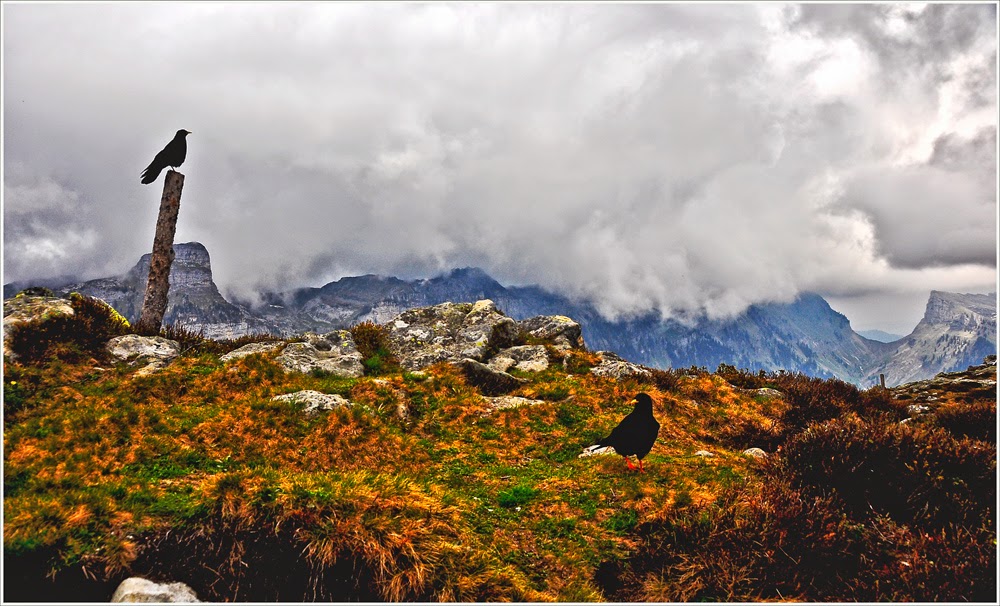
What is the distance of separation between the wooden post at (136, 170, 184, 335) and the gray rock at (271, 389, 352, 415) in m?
8.96

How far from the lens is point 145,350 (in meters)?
14.7

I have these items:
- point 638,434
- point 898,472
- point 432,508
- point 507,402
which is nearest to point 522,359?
point 507,402

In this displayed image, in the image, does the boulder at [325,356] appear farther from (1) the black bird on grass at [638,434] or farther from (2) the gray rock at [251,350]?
(1) the black bird on grass at [638,434]

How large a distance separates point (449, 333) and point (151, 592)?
16.8 metres

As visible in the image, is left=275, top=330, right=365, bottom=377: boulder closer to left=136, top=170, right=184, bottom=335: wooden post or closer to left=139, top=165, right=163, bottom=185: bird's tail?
left=136, top=170, right=184, bottom=335: wooden post

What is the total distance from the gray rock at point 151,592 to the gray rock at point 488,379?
11.6m

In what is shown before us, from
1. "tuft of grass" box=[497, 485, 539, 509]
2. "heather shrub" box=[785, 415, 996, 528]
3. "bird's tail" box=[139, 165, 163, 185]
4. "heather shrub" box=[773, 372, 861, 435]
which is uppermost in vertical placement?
"bird's tail" box=[139, 165, 163, 185]

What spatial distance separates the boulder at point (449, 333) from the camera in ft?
62.5

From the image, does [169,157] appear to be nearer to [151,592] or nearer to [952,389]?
[151,592]

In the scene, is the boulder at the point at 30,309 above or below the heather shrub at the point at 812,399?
above

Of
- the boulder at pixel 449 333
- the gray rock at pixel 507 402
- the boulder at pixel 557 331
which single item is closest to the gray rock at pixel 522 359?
the boulder at pixel 449 333

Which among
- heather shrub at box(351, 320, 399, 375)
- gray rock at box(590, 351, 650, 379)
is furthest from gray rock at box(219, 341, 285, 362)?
gray rock at box(590, 351, 650, 379)

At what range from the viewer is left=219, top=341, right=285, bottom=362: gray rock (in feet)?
49.6

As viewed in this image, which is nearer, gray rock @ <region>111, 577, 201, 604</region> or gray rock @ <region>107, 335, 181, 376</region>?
gray rock @ <region>111, 577, 201, 604</region>
